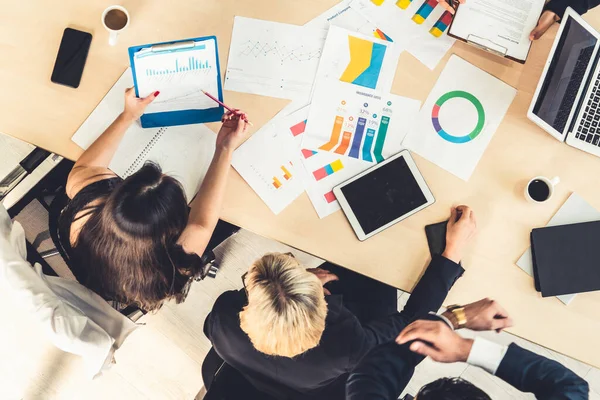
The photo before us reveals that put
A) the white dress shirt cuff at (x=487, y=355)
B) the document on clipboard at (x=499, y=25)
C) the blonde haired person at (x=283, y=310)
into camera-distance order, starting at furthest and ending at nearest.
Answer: the document on clipboard at (x=499, y=25) → the white dress shirt cuff at (x=487, y=355) → the blonde haired person at (x=283, y=310)

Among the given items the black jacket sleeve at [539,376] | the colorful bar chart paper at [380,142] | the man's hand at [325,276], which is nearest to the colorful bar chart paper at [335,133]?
the colorful bar chart paper at [380,142]

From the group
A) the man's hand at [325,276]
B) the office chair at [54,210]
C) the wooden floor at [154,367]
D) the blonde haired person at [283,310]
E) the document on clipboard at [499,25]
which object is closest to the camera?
the blonde haired person at [283,310]

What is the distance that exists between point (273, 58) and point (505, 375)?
106 centimetres

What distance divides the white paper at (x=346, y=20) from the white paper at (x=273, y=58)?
3 centimetres

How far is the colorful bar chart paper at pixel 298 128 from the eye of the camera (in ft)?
4.44

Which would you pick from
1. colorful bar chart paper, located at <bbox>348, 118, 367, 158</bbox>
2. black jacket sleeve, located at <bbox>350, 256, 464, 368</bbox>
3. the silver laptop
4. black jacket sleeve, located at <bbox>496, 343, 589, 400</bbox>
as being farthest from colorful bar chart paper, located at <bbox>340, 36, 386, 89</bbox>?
black jacket sleeve, located at <bbox>496, 343, 589, 400</bbox>

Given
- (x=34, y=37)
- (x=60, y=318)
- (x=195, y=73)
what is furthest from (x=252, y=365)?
(x=34, y=37)

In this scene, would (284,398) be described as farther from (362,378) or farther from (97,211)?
(97,211)

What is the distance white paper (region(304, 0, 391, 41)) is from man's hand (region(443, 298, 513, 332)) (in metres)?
0.79

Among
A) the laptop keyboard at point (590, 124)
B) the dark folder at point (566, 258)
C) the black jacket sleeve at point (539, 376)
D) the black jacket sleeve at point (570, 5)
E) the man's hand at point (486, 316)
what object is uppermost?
the black jacket sleeve at point (570, 5)

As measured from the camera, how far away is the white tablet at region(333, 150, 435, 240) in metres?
1.32

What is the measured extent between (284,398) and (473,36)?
1129mm

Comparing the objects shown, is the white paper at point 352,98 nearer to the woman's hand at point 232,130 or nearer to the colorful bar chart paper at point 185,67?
the woman's hand at point 232,130

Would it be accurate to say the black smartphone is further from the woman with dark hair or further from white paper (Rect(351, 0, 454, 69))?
white paper (Rect(351, 0, 454, 69))
